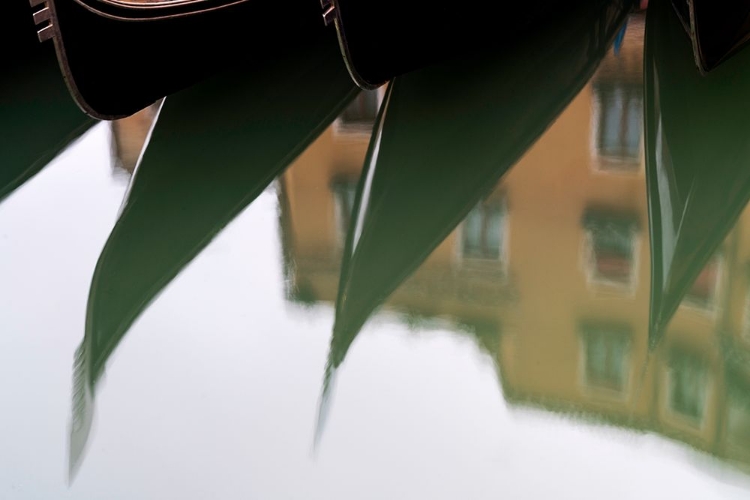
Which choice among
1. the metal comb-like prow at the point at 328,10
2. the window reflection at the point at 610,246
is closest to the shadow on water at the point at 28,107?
the metal comb-like prow at the point at 328,10

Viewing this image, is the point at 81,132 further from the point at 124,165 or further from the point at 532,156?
the point at 532,156

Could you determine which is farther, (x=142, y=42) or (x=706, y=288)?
(x=142, y=42)

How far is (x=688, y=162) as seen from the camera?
1.73 m

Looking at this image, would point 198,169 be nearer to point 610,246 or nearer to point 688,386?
point 610,246

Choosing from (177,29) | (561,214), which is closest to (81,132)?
(177,29)

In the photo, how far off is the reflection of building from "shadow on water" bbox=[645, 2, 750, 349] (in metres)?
0.03

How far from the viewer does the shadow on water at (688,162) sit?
142 cm

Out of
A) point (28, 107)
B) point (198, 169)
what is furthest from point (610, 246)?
point (28, 107)

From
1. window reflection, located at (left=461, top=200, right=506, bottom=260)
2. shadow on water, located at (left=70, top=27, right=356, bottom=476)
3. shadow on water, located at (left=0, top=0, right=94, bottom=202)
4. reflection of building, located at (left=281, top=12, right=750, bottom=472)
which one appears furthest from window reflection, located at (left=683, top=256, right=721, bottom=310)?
shadow on water, located at (left=0, top=0, right=94, bottom=202)

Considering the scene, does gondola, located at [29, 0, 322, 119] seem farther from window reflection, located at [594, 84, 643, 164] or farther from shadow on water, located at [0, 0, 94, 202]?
window reflection, located at [594, 84, 643, 164]

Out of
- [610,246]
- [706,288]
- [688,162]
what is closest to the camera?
[706,288]

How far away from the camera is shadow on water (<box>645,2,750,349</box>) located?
1.42 meters

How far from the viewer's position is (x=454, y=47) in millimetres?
2070

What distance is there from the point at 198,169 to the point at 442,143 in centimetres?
51
